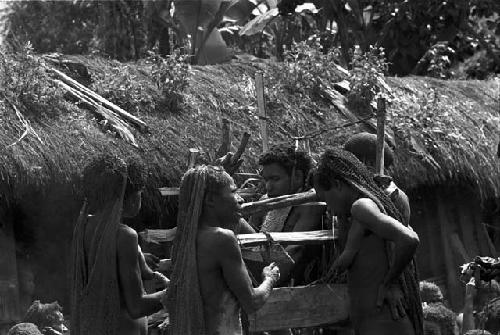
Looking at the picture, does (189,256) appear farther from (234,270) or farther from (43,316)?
(43,316)

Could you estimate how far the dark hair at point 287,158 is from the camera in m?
6.95

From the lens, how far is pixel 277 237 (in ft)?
19.9

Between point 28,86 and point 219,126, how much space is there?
1.78m

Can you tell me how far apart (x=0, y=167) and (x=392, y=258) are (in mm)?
3923

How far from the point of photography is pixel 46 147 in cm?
923

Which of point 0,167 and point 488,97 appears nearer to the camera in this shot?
point 0,167

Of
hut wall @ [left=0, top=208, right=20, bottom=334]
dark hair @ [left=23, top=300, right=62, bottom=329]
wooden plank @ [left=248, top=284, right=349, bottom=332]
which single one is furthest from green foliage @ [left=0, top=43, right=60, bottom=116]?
wooden plank @ [left=248, top=284, right=349, bottom=332]

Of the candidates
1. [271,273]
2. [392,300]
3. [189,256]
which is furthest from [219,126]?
[189,256]

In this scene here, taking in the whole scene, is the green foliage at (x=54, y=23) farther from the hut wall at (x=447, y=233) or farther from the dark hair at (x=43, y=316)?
the dark hair at (x=43, y=316)

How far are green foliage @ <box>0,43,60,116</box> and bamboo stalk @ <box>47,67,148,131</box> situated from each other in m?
0.34

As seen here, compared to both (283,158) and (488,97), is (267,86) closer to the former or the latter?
(488,97)

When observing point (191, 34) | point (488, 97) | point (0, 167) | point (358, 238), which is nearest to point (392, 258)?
point (358, 238)

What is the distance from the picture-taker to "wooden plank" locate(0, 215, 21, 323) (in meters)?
9.24

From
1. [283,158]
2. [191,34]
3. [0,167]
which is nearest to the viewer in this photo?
[283,158]
